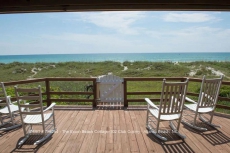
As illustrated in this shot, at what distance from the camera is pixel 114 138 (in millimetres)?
2602

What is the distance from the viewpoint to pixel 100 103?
14.8 ft

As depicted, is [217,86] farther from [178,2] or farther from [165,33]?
[165,33]

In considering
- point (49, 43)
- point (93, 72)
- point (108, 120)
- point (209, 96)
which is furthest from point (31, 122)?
point (49, 43)

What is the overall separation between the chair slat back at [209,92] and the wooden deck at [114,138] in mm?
501

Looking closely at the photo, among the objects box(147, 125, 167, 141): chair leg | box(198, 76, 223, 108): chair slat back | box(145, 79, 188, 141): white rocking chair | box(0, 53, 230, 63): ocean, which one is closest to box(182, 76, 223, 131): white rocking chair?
box(198, 76, 223, 108): chair slat back

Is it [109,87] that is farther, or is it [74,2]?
[109,87]

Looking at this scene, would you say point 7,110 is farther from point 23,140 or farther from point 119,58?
point 119,58

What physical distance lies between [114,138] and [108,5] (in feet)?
7.05

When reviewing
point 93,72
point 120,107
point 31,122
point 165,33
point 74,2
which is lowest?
point 93,72

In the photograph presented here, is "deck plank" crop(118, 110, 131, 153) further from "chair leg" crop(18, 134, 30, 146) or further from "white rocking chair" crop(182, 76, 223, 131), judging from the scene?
"chair leg" crop(18, 134, 30, 146)

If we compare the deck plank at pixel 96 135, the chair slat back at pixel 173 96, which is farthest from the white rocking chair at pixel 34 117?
the chair slat back at pixel 173 96

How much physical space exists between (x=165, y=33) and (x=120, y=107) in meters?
23.2

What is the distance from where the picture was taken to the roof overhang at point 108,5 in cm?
221

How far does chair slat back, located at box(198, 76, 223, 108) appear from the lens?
2.90 metres
